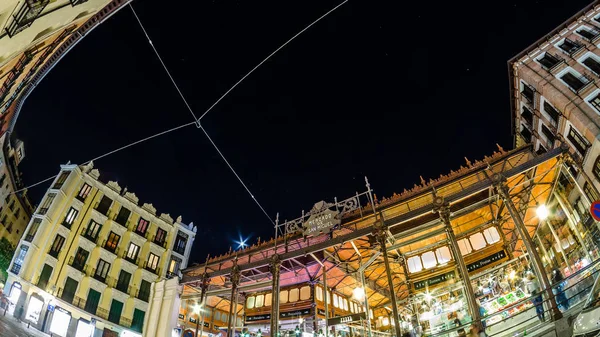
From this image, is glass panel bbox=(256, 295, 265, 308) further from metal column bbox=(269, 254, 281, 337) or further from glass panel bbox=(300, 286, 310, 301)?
metal column bbox=(269, 254, 281, 337)

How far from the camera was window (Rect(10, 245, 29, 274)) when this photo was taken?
32.7 meters

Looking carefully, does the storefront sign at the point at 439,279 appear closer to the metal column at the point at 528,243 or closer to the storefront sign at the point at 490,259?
the storefront sign at the point at 490,259

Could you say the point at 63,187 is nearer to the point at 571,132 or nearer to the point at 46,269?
the point at 46,269

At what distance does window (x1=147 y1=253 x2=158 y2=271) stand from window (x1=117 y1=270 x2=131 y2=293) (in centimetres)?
298

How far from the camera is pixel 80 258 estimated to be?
3788cm

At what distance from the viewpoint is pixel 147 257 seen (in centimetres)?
4397

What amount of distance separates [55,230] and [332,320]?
3620 cm

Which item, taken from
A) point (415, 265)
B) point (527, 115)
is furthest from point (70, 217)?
point (527, 115)

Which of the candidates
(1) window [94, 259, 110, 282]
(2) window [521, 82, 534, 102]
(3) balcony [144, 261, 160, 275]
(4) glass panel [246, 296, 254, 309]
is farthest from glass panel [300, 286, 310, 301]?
(3) balcony [144, 261, 160, 275]

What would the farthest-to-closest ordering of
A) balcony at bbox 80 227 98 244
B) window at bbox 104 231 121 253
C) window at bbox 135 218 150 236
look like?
window at bbox 135 218 150 236 → window at bbox 104 231 121 253 → balcony at bbox 80 227 98 244

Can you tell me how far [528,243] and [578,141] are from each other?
49.4 ft

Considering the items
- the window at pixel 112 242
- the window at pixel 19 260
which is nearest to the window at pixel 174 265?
the window at pixel 112 242

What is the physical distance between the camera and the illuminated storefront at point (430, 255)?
15.6 m

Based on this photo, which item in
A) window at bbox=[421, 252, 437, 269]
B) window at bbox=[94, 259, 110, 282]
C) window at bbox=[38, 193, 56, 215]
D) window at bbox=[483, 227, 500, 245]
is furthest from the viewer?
Result: window at bbox=[94, 259, 110, 282]
